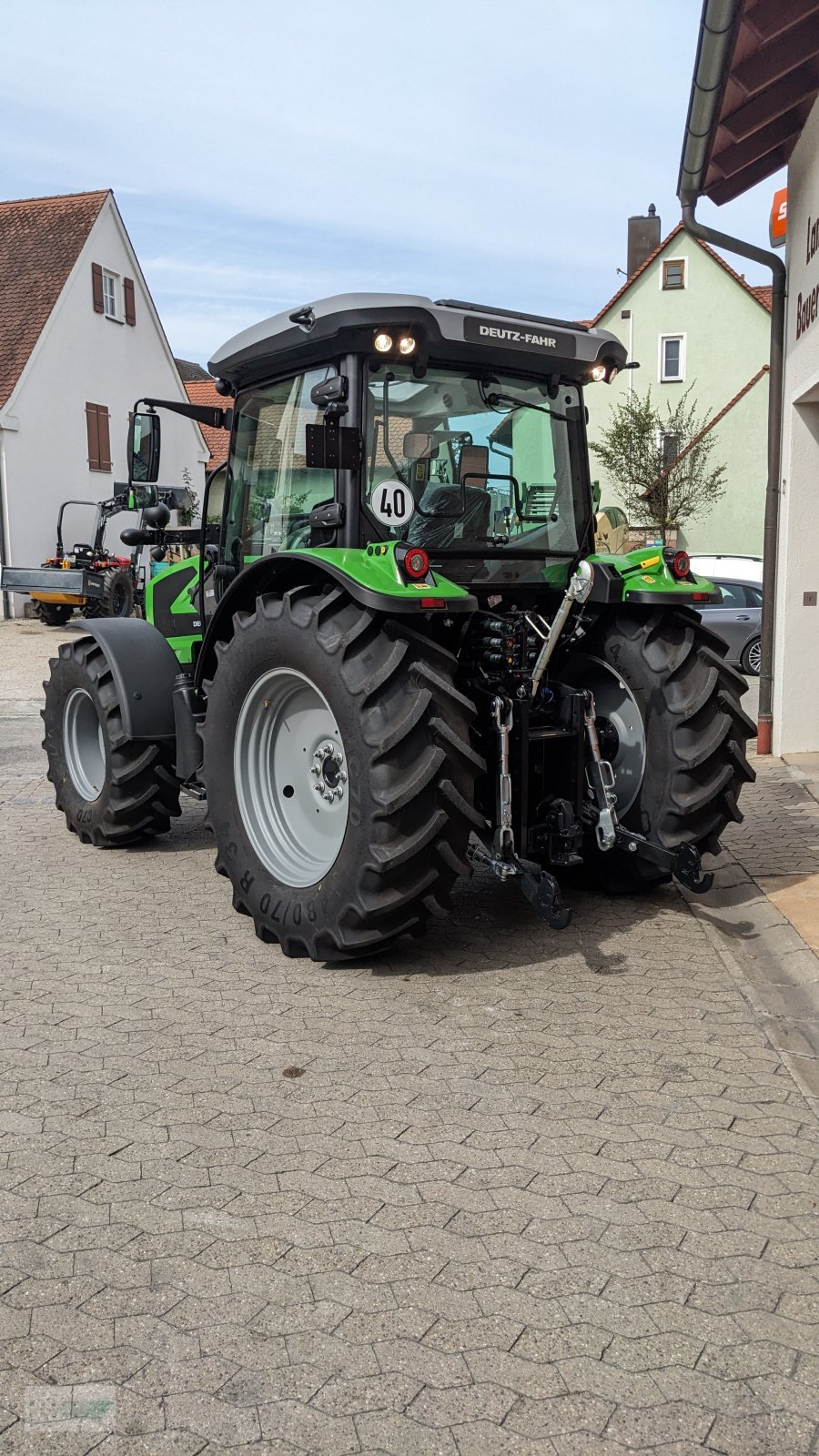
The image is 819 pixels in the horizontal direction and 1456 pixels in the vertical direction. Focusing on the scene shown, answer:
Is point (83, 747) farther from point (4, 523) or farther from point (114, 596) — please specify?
point (4, 523)

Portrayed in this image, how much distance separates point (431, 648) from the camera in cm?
465

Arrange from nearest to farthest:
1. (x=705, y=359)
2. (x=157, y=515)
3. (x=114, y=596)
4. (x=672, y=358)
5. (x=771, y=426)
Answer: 1. (x=157, y=515)
2. (x=771, y=426)
3. (x=114, y=596)
4. (x=705, y=359)
5. (x=672, y=358)

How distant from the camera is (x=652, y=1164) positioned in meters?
3.26

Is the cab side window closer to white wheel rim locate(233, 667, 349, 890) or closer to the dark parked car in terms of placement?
white wheel rim locate(233, 667, 349, 890)

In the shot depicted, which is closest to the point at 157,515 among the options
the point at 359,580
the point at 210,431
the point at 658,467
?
the point at 359,580

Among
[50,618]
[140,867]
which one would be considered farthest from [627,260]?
[140,867]

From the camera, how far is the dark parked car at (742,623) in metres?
17.0

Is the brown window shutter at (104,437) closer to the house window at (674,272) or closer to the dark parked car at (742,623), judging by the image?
the dark parked car at (742,623)

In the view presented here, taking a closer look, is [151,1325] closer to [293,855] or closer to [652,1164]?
[652,1164]

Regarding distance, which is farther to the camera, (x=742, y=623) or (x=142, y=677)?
(x=742, y=623)

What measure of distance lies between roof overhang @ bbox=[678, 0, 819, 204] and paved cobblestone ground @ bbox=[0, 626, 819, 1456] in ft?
18.1

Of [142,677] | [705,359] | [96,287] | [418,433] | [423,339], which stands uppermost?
[96,287]

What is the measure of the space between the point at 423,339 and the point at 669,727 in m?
1.89

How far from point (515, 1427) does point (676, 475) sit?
101 ft
